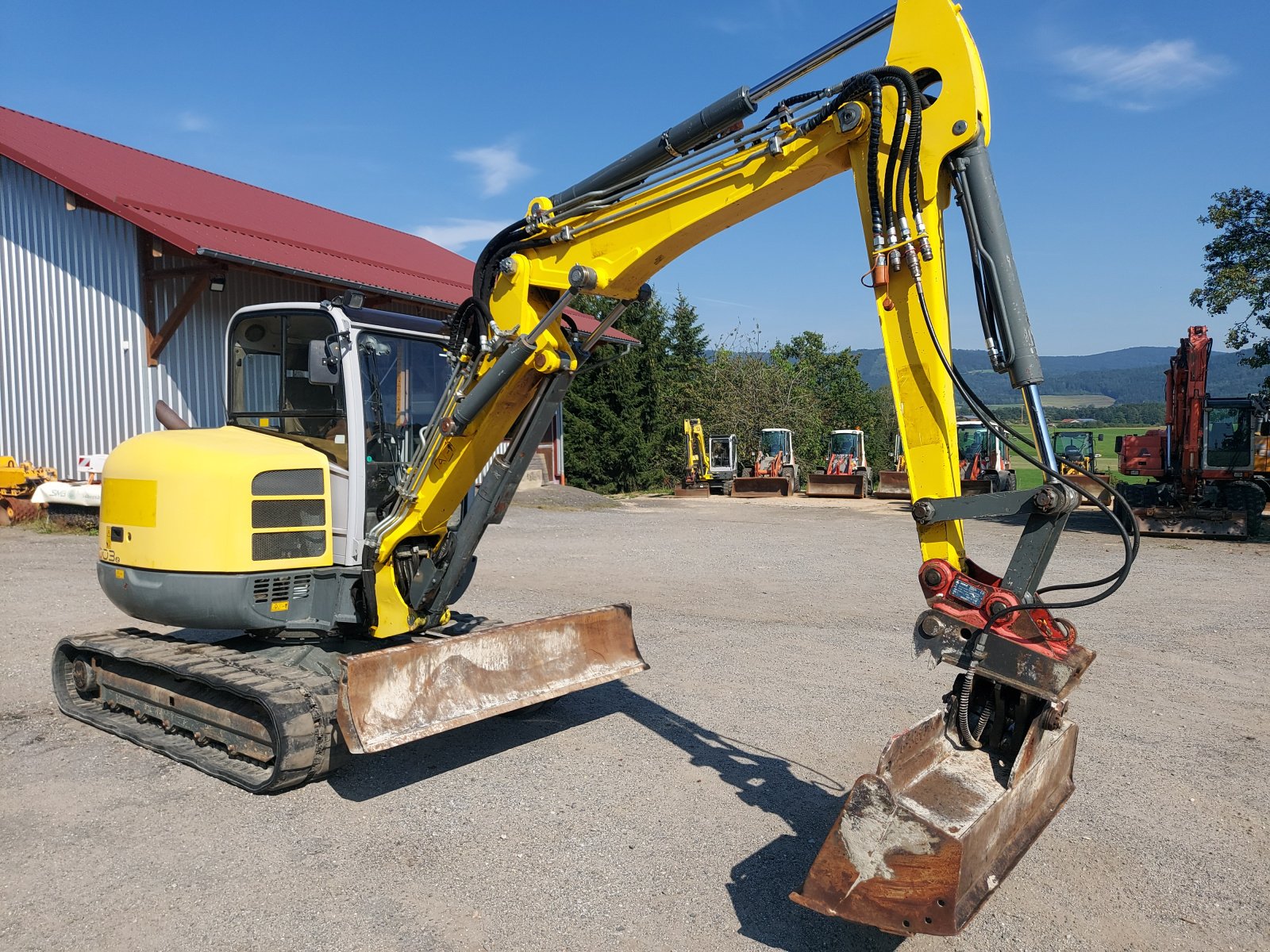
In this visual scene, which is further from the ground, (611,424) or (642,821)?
(611,424)

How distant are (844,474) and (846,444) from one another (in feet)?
11.8

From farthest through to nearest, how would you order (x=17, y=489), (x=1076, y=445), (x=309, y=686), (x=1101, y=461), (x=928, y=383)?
(x=1101, y=461) → (x=1076, y=445) → (x=17, y=489) → (x=309, y=686) → (x=928, y=383)

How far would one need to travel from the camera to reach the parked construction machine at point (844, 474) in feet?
96.6

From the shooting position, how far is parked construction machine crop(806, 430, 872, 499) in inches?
1160

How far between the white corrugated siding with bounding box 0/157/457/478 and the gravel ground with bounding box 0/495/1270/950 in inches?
292

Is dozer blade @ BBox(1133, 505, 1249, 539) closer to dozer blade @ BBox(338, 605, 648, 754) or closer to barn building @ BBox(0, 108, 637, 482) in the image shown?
barn building @ BBox(0, 108, 637, 482)

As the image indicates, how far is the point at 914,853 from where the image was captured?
346 cm

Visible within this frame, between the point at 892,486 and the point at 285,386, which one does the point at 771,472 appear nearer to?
the point at 892,486

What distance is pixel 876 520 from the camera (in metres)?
22.1

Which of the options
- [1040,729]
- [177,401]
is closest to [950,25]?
[1040,729]

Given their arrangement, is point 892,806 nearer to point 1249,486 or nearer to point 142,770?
point 142,770

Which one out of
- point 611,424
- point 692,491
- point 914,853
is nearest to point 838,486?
point 692,491

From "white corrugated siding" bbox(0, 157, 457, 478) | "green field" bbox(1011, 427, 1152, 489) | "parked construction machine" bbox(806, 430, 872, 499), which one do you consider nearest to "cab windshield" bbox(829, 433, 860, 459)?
"parked construction machine" bbox(806, 430, 872, 499)

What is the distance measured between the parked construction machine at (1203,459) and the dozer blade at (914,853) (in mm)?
16933
